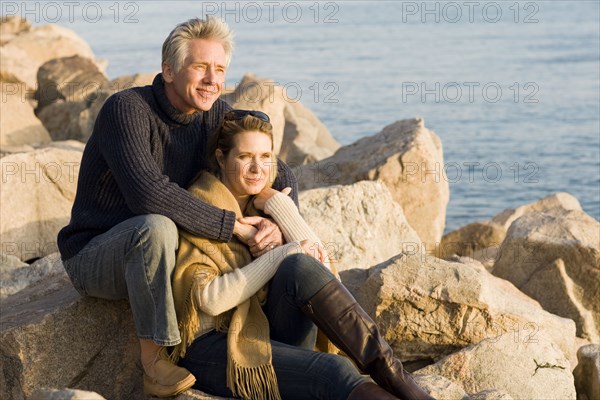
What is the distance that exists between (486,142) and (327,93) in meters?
6.37

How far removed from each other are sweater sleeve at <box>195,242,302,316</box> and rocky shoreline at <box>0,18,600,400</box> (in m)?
0.37

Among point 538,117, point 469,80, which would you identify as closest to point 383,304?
point 538,117

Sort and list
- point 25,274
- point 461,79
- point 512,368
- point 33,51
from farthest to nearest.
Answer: point 461,79 → point 33,51 → point 25,274 → point 512,368

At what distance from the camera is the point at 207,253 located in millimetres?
4266

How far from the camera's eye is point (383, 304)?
500cm

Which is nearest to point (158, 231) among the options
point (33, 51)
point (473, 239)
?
point (473, 239)

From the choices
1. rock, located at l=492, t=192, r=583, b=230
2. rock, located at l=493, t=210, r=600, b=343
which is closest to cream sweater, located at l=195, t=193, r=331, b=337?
rock, located at l=493, t=210, r=600, b=343

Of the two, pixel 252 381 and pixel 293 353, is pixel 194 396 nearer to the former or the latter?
pixel 252 381

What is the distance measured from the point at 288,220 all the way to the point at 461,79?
22.0 metres

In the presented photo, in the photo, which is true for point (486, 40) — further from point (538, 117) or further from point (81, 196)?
point (81, 196)

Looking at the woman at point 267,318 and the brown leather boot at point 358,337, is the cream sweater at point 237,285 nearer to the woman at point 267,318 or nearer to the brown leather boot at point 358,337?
the woman at point 267,318

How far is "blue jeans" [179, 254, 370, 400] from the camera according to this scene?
3.92 meters

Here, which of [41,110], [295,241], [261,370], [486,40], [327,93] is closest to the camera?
[261,370]

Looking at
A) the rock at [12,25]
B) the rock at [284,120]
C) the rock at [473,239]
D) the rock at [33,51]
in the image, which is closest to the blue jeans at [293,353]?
the rock at [473,239]
